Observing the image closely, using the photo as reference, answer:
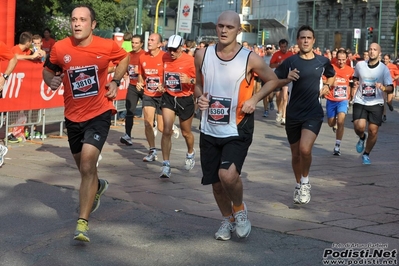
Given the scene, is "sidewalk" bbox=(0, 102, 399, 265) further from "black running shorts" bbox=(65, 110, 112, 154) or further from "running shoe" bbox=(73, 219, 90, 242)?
"black running shorts" bbox=(65, 110, 112, 154)

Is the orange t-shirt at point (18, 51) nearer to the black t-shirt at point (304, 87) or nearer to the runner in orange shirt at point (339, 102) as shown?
the runner in orange shirt at point (339, 102)

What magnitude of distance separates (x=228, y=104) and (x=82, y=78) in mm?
1324

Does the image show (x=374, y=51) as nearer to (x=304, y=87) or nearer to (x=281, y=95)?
(x=304, y=87)

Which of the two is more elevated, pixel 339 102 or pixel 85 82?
pixel 85 82

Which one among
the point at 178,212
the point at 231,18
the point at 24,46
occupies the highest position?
the point at 231,18

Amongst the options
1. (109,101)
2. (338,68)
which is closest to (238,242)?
(109,101)

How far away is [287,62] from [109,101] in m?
2.72

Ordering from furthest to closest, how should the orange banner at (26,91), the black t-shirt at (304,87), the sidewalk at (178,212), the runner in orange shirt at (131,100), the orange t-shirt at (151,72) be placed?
the runner in orange shirt at (131,100)
the orange banner at (26,91)
the orange t-shirt at (151,72)
the black t-shirt at (304,87)
the sidewalk at (178,212)

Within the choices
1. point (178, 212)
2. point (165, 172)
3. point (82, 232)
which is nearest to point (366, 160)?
point (165, 172)

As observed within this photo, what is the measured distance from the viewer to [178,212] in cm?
816

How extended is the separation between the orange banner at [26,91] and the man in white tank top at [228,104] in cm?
667

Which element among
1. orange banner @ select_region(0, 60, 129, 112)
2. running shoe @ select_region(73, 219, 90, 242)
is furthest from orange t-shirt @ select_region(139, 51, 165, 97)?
running shoe @ select_region(73, 219, 90, 242)

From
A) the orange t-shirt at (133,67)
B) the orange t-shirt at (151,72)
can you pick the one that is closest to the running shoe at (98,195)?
the orange t-shirt at (151,72)

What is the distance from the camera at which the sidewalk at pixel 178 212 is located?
21.0 ft
